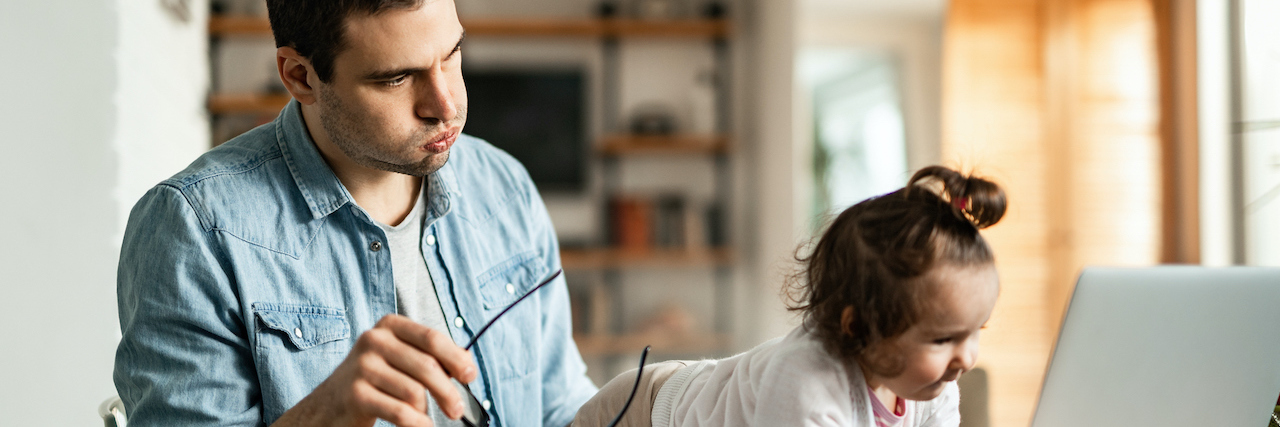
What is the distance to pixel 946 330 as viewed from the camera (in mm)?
742

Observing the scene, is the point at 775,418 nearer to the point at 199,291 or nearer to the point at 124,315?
the point at 199,291

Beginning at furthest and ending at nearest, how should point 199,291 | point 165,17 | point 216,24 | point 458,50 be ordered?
1. point 216,24
2. point 165,17
3. point 458,50
4. point 199,291

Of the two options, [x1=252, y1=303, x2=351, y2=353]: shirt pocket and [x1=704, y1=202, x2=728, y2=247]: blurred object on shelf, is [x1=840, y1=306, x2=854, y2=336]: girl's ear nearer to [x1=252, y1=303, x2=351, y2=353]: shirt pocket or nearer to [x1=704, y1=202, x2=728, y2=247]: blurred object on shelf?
[x1=252, y1=303, x2=351, y2=353]: shirt pocket

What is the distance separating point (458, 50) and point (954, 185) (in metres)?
0.59

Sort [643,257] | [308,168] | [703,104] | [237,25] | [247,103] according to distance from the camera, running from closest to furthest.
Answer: [308,168], [247,103], [237,25], [643,257], [703,104]

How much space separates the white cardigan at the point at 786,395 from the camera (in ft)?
2.48

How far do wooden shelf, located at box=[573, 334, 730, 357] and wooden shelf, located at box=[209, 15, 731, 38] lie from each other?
4.74 feet

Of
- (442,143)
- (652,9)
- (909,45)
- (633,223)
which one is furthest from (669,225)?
(442,143)

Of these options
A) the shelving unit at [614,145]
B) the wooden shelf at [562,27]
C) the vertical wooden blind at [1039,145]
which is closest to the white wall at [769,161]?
the shelving unit at [614,145]

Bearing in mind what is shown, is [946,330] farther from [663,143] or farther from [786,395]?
[663,143]

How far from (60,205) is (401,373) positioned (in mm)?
1198

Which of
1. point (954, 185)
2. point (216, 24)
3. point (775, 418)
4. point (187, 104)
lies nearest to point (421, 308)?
point (775, 418)

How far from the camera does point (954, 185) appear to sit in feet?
2.52

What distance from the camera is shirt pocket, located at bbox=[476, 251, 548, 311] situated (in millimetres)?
1172
